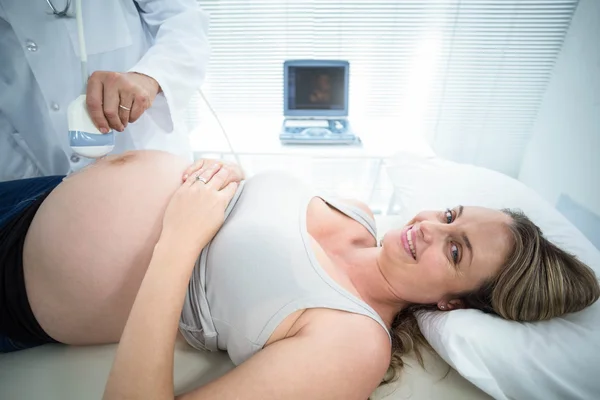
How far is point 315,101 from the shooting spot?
6.33 ft

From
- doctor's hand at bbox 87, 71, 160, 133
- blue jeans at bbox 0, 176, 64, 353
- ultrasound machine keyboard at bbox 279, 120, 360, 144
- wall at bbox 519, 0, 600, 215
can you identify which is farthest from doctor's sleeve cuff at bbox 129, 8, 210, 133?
wall at bbox 519, 0, 600, 215

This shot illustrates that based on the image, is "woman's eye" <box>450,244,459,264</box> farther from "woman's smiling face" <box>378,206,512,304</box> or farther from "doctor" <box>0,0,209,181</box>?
"doctor" <box>0,0,209,181</box>

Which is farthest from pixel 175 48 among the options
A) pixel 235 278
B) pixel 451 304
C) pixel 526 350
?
pixel 526 350

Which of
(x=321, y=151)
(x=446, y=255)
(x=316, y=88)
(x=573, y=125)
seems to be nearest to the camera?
(x=446, y=255)

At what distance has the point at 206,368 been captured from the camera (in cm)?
86

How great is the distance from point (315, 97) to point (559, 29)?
138 centimetres

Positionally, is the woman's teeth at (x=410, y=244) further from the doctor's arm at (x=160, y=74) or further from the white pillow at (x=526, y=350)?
the doctor's arm at (x=160, y=74)

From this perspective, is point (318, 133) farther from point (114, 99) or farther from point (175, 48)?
point (114, 99)

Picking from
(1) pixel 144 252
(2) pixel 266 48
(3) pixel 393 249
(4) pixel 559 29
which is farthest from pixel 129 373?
(4) pixel 559 29

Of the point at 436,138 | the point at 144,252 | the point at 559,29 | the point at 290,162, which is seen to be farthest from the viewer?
the point at 290,162

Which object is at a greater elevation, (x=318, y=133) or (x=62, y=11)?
(x=62, y=11)

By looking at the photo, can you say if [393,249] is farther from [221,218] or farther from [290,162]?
[290,162]

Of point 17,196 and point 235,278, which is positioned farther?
point 17,196

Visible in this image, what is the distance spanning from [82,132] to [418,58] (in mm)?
1815
